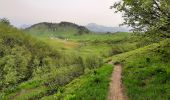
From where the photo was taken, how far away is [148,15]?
3425 cm

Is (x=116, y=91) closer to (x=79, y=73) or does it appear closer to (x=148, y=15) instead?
(x=148, y=15)

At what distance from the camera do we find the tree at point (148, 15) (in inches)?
1236

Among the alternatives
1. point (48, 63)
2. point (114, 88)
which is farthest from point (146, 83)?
point (48, 63)

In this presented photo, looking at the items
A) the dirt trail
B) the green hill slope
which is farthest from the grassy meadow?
the dirt trail

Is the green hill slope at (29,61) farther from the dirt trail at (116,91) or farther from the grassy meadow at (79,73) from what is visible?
the dirt trail at (116,91)

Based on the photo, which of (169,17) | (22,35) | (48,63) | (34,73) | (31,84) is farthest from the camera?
(22,35)

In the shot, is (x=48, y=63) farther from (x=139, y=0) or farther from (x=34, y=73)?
(x=139, y=0)

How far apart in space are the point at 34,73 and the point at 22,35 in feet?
121

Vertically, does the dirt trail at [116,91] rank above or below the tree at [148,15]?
below

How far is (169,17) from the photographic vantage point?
31.3 metres

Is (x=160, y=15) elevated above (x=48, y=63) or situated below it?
above

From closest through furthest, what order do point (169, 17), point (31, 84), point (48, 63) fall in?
1. point (169, 17)
2. point (31, 84)
3. point (48, 63)

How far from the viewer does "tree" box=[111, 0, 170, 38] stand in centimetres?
3139

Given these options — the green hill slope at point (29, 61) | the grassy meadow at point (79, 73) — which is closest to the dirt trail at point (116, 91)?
the grassy meadow at point (79, 73)
